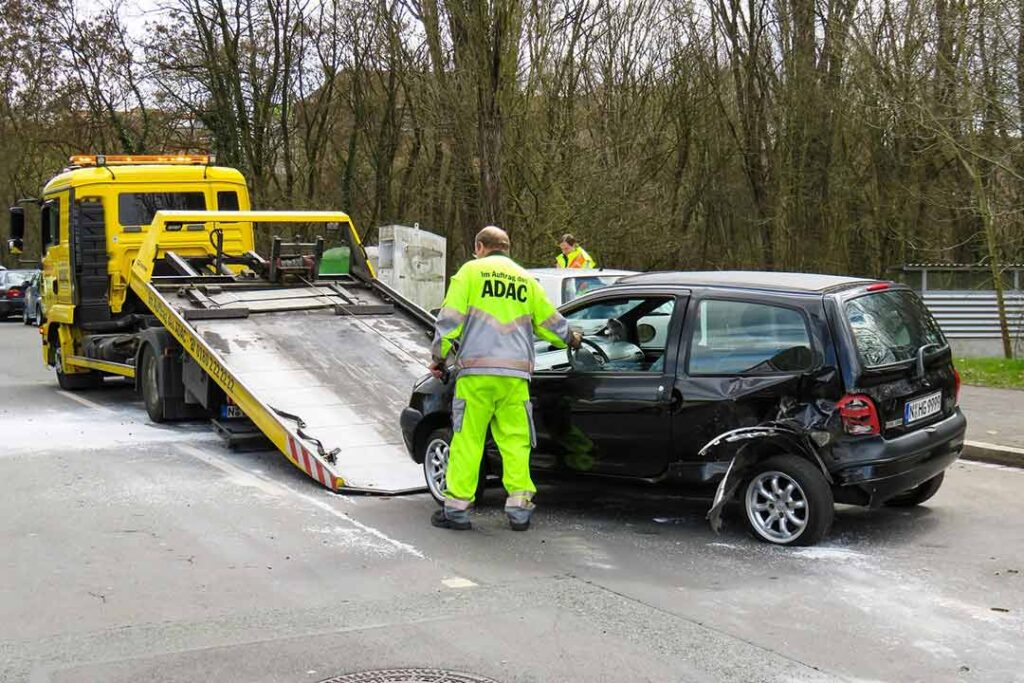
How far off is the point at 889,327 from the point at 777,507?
4.06 feet

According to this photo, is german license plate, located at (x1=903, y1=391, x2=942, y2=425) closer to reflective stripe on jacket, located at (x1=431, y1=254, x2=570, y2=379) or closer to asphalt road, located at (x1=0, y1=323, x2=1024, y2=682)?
asphalt road, located at (x1=0, y1=323, x2=1024, y2=682)

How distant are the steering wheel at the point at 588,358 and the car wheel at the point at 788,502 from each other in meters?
1.22

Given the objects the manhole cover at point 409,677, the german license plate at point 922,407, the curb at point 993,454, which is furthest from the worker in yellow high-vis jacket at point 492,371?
the curb at point 993,454

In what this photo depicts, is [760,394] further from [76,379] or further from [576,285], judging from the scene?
[76,379]

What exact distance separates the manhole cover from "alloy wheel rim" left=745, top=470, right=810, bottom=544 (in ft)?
8.77

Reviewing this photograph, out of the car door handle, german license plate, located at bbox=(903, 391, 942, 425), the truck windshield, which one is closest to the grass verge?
german license plate, located at bbox=(903, 391, 942, 425)

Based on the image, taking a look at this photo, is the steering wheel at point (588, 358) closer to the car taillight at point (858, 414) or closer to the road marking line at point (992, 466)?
the car taillight at point (858, 414)

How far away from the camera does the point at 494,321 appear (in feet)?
23.2

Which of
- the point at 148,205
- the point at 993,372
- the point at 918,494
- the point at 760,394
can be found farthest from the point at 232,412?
the point at 993,372

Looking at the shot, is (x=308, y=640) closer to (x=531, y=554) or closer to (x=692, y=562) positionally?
(x=531, y=554)

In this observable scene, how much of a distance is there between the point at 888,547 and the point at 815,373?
1124 mm

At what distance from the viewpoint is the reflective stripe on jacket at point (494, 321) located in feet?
23.1

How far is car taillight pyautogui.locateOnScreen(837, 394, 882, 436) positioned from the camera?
644 centimetres

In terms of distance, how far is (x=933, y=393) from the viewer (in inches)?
277
